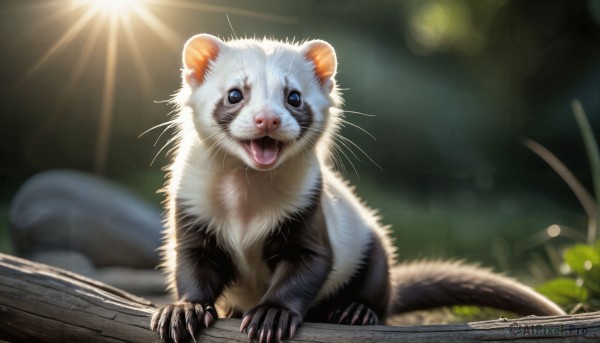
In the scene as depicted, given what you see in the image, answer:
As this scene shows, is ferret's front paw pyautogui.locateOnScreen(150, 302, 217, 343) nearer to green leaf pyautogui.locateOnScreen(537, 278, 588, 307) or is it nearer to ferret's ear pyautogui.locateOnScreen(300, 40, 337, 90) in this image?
ferret's ear pyautogui.locateOnScreen(300, 40, 337, 90)

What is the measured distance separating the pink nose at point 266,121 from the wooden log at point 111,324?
0.62 metres

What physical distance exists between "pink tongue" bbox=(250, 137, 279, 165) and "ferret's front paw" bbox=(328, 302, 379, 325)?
29.5 inches

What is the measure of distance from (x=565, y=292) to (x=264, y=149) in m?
1.87

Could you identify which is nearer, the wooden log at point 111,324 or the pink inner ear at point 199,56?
the wooden log at point 111,324

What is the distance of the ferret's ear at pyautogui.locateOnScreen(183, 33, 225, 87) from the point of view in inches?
104

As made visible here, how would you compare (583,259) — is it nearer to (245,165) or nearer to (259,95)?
(245,165)

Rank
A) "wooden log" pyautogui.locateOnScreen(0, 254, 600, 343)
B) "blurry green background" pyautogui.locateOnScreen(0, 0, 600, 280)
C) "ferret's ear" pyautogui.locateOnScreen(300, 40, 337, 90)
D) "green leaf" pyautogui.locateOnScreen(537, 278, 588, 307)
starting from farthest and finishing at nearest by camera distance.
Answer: "blurry green background" pyautogui.locateOnScreen(0, 0, 600, 280) < "green leaf" pyautogui.locateOnScreen(537, 278, 588, 307) < "ferret's ear" pyautogui.locateOnScreen(300, 40, 337, 90) < "wooden log" pyautogui.locateOnScreen(0, 254, 600, 343)

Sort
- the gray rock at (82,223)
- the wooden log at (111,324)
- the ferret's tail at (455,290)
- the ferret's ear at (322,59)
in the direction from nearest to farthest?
the wooden log at (111,324)
the ferret's ear at (322,59)
the ferret's tail at (455,290)
the gray rock at (82,223)

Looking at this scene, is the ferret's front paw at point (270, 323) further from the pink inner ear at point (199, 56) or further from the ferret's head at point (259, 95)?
the pink inner ear at point (199, 56)

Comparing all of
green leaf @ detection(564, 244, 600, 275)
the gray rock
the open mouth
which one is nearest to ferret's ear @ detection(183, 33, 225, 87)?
the open mouth

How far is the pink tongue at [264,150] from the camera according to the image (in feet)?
7.66

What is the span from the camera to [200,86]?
8.68ft

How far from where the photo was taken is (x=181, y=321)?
2342 millimetres

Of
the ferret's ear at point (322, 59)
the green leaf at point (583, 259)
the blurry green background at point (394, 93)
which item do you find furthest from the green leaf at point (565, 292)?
the blurry green background at point (394, 93)
